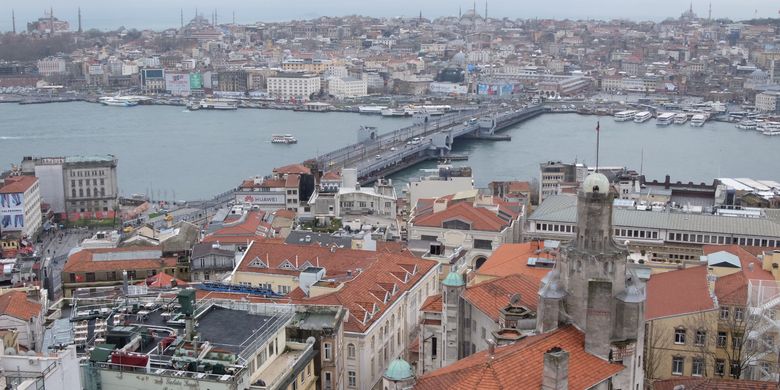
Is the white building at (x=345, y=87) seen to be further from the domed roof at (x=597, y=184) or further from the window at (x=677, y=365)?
the domed roof at (x=597, y=184)

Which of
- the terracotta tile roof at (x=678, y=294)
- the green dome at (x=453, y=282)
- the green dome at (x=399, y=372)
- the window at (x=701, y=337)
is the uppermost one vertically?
the green dome at (x=453, y=282)

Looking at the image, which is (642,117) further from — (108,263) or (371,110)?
(108,263)

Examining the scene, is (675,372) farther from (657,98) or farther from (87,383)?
(657,98)

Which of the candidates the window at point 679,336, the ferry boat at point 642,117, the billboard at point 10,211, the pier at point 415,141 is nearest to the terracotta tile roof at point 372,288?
the window at point 679,336

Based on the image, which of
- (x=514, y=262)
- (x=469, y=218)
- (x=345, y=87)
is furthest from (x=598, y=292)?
(x=345, y=87)

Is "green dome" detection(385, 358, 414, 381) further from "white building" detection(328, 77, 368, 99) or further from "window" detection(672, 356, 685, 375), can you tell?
"white building" detection(328, 77, 368, 99)

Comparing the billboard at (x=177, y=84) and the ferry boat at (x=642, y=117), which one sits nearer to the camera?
the ferry boat at (x=642, y=117)

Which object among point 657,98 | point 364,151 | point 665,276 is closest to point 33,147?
point 364,151
